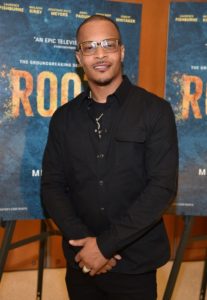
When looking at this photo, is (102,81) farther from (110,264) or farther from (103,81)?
(110,264)

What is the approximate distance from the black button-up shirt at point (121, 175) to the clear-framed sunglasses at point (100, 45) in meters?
0.15

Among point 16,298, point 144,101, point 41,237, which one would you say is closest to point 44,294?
point 16,298

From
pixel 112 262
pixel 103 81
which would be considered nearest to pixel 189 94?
pixel 103 81

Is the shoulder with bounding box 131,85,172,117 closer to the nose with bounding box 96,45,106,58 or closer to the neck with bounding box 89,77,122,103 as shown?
the neck with bounding box 89,77,122,103

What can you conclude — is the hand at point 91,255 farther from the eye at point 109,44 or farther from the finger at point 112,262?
the eye at point 109,44

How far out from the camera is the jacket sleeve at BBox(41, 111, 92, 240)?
63.6 inches

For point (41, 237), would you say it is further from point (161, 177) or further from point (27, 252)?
point (27, 252)

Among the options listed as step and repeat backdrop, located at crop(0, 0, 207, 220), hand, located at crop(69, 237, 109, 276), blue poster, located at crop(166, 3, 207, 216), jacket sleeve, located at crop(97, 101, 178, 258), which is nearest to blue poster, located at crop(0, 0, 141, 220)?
step and repeat backdrop, located at crop(0, 0, 207, 220)

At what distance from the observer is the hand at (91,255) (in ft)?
4.93

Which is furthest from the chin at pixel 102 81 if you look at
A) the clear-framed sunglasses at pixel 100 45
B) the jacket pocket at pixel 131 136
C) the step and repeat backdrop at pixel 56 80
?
the step and repeat backdrop at pixel 56 80

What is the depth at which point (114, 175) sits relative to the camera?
5.12ft

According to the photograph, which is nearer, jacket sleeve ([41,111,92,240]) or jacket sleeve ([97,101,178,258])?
jacket sleeve ([97,101,178,258])

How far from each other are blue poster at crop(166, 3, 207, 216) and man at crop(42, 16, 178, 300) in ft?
1.51

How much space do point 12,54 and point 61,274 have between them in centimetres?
187
